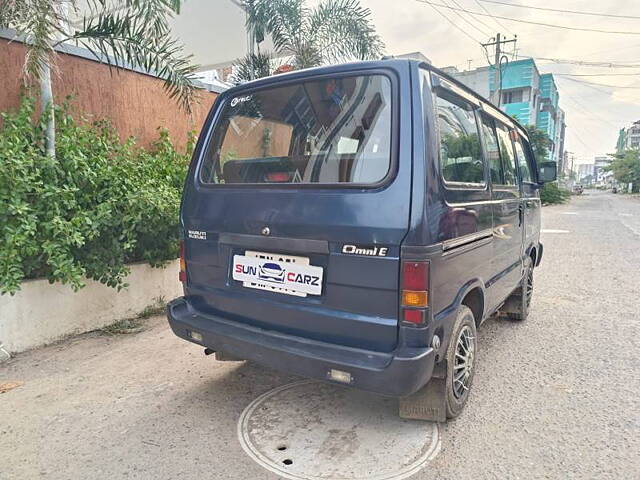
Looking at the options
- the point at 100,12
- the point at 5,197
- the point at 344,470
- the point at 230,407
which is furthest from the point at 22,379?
the point at 100,12

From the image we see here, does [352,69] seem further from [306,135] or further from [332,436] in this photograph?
[332,436]

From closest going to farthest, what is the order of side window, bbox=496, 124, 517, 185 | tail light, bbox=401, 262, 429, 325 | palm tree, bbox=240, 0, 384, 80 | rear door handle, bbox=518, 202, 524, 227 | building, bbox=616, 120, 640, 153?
tail light, bbox=401, 262, 429, 325, side window, bbox=496, 124, 517, 185, rear door handle, bbox=518, 202, 524, 227, palm tree, bbox=240, 0, 384, 80, building, bbox=616, 120, 640, 153

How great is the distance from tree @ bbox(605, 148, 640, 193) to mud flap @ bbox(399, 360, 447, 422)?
55296 millimetres

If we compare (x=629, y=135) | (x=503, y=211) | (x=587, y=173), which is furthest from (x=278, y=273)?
(x=587, y=173)

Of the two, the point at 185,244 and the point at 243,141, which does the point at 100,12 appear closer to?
the point at 243,141

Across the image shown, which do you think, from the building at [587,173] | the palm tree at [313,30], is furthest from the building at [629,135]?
the palm tree at [313,30]

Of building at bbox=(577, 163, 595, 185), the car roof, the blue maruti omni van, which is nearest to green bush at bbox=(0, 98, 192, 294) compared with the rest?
the blue maruti omni van

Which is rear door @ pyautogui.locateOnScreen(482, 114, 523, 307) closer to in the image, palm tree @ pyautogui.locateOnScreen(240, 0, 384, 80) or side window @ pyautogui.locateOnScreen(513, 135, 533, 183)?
side window @ pyautogui.locateOnScreen(513, 135, 533, 183)

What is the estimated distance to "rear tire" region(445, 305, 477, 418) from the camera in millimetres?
2307

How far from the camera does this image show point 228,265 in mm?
2441

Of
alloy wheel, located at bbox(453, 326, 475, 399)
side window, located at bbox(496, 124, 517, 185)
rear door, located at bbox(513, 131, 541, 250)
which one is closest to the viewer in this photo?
alloy wheel, located at bbox(453, 326, 475, 399)

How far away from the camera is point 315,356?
2.04m

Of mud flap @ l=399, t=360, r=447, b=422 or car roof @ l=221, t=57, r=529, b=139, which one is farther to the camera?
mud flap @ l=399, t=360, r=447, b=422

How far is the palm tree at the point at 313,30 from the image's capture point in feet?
23.6
